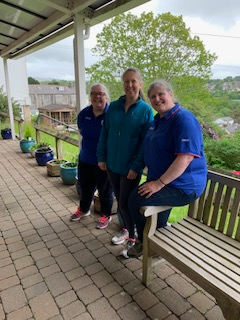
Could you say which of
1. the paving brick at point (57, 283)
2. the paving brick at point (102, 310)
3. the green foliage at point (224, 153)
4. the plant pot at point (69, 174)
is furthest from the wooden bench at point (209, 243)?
the plant pot at point (69, 174)

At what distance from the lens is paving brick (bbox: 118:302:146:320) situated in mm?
1482

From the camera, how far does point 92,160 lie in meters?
2.34

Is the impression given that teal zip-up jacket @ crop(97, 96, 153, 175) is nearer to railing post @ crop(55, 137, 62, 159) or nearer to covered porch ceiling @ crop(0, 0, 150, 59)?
covered porch ceiling @ crop(0, 0, 150, 59)

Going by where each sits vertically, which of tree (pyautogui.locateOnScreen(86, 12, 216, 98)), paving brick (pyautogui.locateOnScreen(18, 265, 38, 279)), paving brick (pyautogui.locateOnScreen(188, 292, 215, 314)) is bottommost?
paving brick (pyautogui.locateOnScreen(18, 265, 38, 279))

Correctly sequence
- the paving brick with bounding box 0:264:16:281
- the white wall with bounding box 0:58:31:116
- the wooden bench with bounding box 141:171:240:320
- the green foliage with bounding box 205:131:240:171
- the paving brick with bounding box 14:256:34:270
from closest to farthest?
the wooden bench with bounding box 141:171:240:320 → the paving brick with bounding box 0:264:16:281 → the paving brick with bounding box 14:256:34:270 → the green foliage with bounding box 205:131:240:171 → the white wall with bounding box 0:58:31:116

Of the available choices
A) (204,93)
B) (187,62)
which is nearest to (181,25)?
(187,62)

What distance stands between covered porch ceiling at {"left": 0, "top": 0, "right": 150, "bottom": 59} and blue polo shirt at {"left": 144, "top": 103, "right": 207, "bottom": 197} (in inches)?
53.8

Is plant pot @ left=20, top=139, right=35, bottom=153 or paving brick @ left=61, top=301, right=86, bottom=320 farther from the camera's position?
plant pot @ left=20, top=139, right=35, bottom=153

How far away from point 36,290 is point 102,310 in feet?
1.72

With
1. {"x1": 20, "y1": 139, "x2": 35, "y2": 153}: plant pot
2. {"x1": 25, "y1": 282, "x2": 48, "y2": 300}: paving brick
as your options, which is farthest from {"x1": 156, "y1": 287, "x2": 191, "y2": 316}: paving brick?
{"x1": 20, "y1": 139, "x2": 35, "y2": 153}: plant pot

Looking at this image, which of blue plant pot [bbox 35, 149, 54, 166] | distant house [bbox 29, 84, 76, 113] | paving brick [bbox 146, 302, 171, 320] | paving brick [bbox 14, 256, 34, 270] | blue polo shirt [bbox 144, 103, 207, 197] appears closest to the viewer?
blue polo shirt [bbox 144, 103, 207, 197]

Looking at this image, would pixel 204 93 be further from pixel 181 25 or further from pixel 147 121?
pixel 147 121

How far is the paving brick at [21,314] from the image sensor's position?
1.48 meters

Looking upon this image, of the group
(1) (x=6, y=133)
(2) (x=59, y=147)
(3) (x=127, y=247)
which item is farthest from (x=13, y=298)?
(1) (x=6, y=133)
